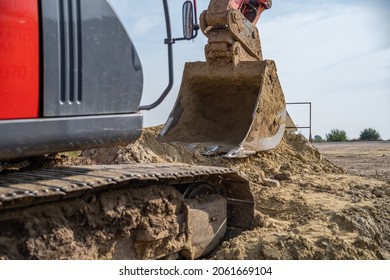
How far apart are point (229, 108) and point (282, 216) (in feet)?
9.60

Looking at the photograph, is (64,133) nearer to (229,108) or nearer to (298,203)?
(298,203)

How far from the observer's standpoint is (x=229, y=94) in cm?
757

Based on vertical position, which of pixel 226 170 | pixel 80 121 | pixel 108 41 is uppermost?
pixel 108 41

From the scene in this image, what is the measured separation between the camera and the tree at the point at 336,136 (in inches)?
958

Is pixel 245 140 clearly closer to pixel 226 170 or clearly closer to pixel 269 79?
pixel 269 79

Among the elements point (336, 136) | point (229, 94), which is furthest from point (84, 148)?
point (336, 136)

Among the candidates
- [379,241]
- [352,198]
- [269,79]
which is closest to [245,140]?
[269,79]

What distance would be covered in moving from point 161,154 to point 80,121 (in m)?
3.67

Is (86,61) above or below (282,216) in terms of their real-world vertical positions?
above

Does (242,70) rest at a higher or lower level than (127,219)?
higher

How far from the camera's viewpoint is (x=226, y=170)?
396 centimetres

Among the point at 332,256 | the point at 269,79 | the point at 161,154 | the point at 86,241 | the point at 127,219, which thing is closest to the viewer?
the point at 86,241

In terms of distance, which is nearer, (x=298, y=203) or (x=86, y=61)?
(x=86, y=61)
